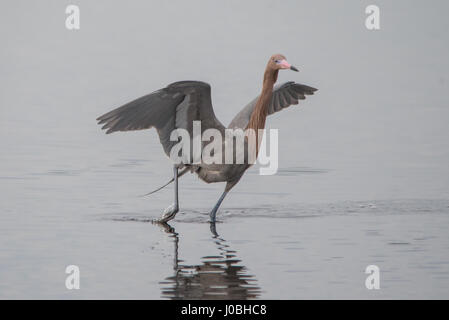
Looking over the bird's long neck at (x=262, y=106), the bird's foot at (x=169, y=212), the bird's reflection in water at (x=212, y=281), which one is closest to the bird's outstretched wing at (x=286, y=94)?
the bird's long neck at (x=262, y=106)

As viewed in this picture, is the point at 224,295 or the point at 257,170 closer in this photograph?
the point at 224,295

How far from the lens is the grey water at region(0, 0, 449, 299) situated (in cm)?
1134

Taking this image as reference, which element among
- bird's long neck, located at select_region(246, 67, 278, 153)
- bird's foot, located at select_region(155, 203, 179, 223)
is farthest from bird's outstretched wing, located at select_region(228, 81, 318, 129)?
bird's foot, located at select_region(155, 203, 179, 223)

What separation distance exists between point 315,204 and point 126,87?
13.1 metres

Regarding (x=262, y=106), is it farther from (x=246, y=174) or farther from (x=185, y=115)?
(x=246, y=174)

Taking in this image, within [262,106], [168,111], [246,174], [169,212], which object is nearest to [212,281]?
[169,212]

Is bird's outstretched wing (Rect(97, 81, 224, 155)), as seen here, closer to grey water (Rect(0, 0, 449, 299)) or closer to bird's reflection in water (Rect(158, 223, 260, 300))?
grey water (Rect(0, 0, 449, 299))

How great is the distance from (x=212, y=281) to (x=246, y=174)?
23.4 ft

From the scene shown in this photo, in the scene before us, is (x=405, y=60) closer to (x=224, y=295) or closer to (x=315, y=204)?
(x=315, y=204)

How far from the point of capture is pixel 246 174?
1798cm

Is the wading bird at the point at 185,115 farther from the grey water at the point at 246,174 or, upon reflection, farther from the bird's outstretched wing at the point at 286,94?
the bird's outstretched wing at the point at 286,94

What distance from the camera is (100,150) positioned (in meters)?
20.1

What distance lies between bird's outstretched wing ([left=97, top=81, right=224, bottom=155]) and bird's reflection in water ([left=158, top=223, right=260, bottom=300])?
7.34ft
